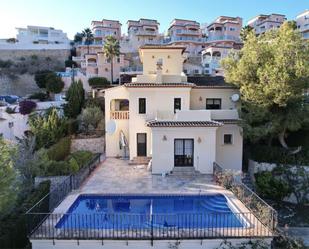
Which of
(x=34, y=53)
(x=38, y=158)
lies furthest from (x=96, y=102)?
(x=34, y=53)

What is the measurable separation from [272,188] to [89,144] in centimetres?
1751

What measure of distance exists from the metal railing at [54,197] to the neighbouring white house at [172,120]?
4770 mm

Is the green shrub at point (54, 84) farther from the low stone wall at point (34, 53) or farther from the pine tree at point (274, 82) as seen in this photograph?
the pine tree at point (274, 82)

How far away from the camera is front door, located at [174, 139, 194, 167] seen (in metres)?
22.1

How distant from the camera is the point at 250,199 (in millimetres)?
15453

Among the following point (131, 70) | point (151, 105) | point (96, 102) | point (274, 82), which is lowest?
point (151, 105)

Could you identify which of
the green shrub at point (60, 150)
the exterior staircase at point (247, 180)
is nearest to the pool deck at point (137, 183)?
the exterior staircase at point (247, 180)

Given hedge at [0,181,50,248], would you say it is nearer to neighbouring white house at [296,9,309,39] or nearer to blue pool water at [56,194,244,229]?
blue pool water at [56,194,244,229]

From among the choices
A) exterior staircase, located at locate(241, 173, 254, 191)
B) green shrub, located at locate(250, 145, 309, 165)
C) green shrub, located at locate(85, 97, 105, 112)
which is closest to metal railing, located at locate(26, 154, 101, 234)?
green shrub, located at locate(85, 97, 105, 112)

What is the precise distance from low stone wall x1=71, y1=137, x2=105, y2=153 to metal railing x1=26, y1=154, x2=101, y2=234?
485 centimetres

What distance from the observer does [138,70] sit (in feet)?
191

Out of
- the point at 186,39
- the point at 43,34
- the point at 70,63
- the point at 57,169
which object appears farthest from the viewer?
the point at 43,34

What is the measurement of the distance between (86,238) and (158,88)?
1566cm

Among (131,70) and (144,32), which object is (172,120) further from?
(144,32)
